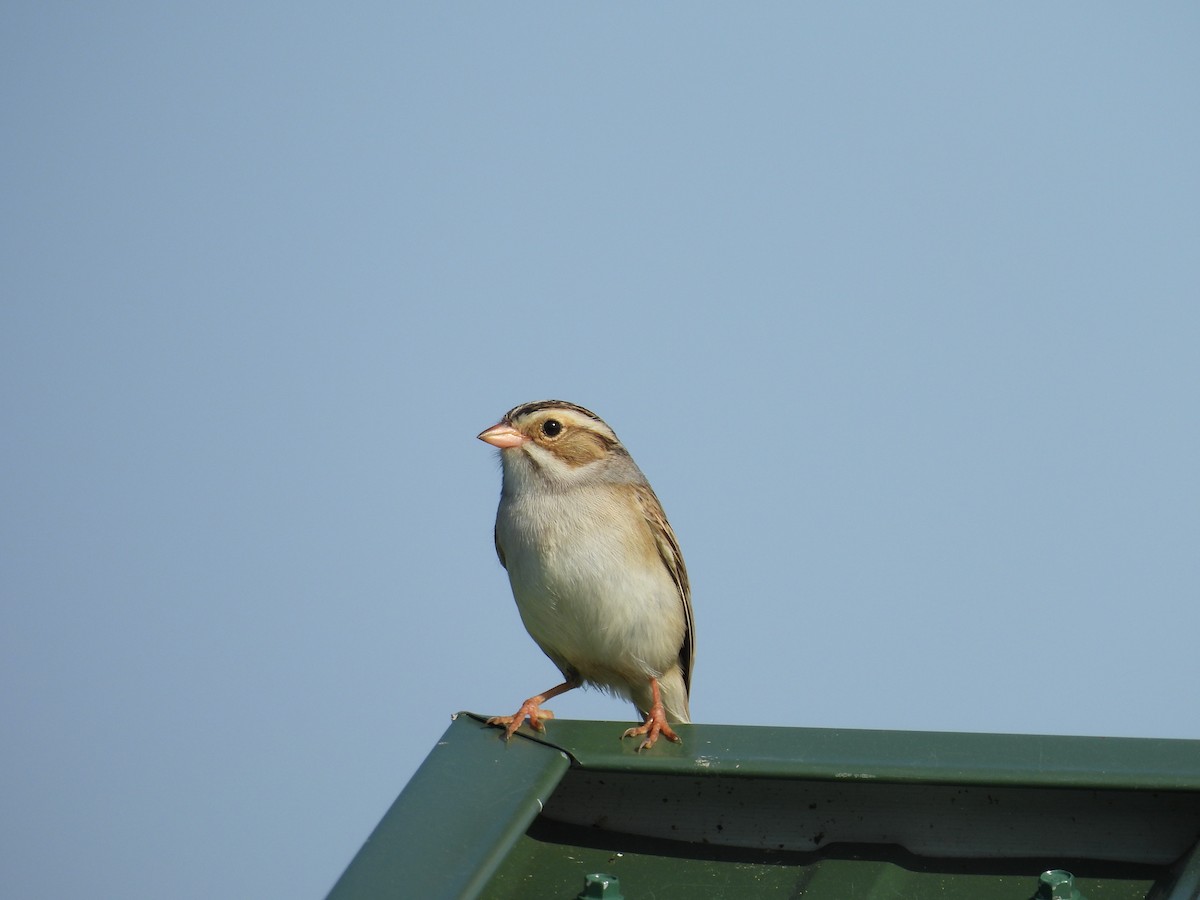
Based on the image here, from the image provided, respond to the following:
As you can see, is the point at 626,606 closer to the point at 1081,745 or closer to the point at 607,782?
the point at 607,782

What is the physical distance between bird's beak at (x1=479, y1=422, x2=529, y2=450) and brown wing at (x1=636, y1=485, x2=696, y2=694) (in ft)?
2.30

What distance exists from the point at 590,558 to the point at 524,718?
150cm

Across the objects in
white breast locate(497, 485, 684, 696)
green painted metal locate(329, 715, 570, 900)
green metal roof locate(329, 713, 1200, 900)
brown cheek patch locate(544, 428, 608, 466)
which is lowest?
green painted metal locate(329, 715, 570, 900)

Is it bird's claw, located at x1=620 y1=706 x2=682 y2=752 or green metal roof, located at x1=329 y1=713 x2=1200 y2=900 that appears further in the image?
bird's claw, located at x1=620 y1=706 x2=682 y2=752

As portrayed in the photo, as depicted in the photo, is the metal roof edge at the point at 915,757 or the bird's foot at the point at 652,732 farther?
the bird's foot at the point at 652,732

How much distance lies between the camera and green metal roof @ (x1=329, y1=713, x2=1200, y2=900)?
4.68 meters

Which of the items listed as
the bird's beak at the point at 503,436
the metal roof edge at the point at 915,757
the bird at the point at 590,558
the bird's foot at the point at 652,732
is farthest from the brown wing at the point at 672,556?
the metal roof edge at the point at 915,757

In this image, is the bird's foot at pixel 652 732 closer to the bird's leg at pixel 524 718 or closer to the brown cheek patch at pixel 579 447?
the bird's leg at pixel 524 718

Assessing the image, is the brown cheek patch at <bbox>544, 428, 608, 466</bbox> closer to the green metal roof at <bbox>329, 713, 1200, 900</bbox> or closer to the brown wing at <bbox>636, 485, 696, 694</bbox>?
the brown wing at <bbox>636, 485, 696, 694</bbox>

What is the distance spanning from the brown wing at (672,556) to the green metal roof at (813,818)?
244cm

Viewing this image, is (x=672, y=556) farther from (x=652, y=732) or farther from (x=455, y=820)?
(x=455, y=820)

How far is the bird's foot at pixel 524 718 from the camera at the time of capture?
17.9 feet

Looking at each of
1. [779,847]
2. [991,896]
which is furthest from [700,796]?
[991,896]

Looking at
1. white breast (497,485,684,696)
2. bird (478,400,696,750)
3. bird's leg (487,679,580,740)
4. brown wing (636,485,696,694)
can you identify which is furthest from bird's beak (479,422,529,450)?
bird's leg (487,679,580,740)
